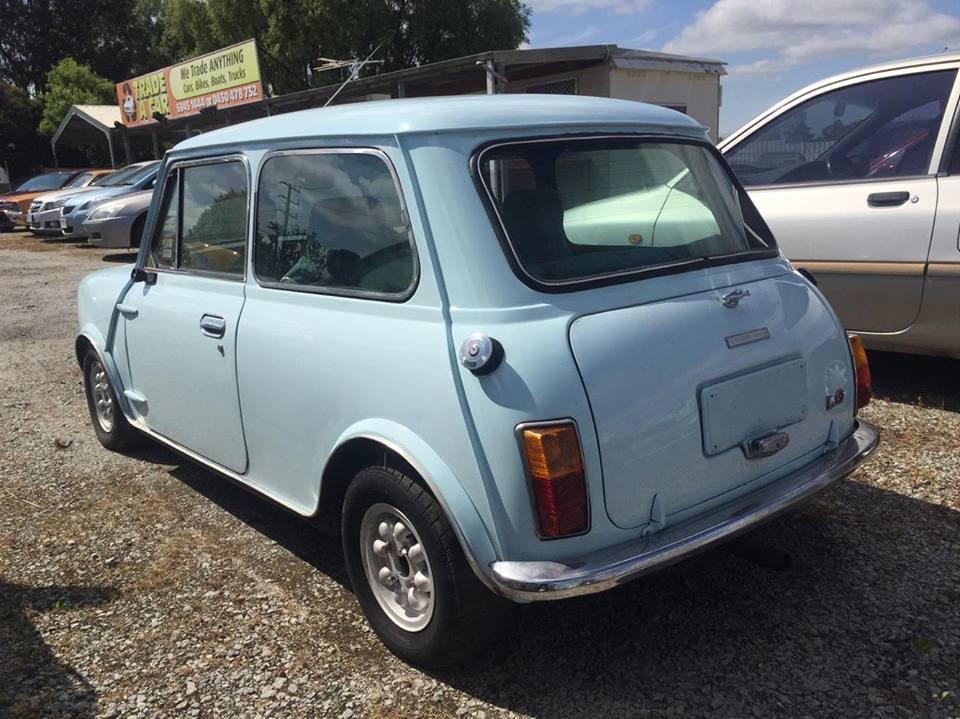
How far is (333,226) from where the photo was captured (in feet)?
10.2

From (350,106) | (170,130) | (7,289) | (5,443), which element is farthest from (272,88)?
(350,106)

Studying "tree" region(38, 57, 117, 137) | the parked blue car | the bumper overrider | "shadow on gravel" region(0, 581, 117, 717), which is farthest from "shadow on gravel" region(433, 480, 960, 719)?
"tree" region(38, 57, 117, 137)

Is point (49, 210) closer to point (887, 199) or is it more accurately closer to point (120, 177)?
point (120, 177)

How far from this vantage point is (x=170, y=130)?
89.4 ft

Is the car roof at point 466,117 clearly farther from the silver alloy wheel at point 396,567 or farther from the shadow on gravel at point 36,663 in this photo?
the shadow on gravel at point 36,663

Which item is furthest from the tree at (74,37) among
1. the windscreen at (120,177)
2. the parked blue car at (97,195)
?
the parked blue car at (97,195)

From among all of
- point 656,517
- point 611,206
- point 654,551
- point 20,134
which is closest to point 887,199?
point 611,206

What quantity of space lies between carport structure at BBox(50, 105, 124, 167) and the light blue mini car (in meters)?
28.0

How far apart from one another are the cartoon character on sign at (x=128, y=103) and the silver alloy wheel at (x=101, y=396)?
24549mm

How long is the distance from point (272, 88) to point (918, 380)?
30.1 m

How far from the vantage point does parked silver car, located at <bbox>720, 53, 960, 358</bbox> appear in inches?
183

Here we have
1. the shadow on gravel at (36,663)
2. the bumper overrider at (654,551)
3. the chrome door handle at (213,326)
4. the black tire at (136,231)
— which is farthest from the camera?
the black tire at (136,231)

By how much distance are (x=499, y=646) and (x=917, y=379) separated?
389cm

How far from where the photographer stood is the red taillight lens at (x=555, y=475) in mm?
2322
